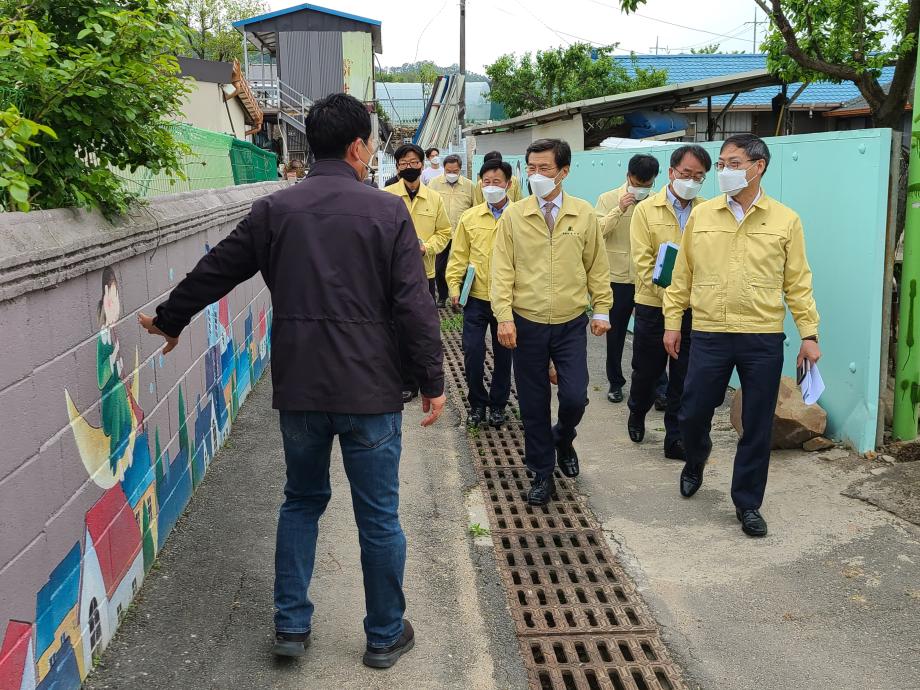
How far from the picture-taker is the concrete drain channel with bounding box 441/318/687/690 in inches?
138

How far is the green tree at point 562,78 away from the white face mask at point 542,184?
74.1ft

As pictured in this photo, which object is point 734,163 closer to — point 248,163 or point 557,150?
point 557,150

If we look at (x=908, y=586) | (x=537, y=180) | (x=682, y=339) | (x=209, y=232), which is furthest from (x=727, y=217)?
(x=209, y=232)

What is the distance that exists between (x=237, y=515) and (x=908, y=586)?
319 cm

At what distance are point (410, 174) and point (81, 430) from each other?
5358 millimetres

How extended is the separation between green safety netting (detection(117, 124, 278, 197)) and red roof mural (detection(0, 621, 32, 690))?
1.94m

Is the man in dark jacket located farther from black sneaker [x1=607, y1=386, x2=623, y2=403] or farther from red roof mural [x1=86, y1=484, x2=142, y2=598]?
black sneaker [x1=607, y1=386, x2=623, y2=403]

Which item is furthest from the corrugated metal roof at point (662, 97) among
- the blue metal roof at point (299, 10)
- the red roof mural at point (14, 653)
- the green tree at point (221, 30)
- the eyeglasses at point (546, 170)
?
the green tree at point (221, 30)

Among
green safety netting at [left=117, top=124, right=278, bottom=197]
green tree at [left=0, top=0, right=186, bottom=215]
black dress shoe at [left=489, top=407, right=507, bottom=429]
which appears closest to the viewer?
green tree at [left=0, top=0, right=186, bottom=215]

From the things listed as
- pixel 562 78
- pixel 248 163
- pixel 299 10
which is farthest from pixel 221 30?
pixel 248 163

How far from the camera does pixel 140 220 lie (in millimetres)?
3992

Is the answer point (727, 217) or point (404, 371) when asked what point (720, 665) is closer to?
point (404, 371)

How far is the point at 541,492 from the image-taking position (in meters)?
5.25

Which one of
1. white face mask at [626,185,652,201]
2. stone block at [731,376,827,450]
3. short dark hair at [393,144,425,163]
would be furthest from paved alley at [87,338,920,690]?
short dark hair at [393,144,425,163]
